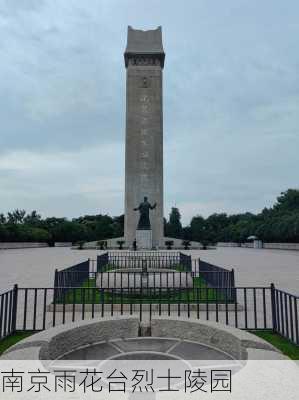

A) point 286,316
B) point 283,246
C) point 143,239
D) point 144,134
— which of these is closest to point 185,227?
point 283,246

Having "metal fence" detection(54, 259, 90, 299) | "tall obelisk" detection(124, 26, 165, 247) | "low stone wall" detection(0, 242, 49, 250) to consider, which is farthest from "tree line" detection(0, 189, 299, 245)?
"metal fence" detection(54, 259, 90, 299)

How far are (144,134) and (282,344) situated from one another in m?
40.2

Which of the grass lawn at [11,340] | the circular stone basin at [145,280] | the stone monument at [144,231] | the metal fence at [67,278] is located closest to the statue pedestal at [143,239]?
the stone monument at [144,231]

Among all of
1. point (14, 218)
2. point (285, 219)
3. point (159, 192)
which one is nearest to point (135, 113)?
point (159, 192)

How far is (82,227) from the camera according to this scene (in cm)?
6238

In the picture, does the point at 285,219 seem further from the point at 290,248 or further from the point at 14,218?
the point at 14,218

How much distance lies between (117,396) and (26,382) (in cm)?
74

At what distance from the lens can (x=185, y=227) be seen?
268ft

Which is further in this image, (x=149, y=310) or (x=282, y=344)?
(x=149, y=310)

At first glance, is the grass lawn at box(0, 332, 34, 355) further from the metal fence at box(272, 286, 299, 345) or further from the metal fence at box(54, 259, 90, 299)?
the metal fence at box(272, 286, 299, 345)

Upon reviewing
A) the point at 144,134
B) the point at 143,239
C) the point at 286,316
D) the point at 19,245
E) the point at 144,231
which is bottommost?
the point at 19,245

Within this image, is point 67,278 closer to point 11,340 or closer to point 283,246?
point 11,340

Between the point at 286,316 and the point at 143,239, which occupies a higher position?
the point at 143,239

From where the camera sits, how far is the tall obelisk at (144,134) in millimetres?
43094
